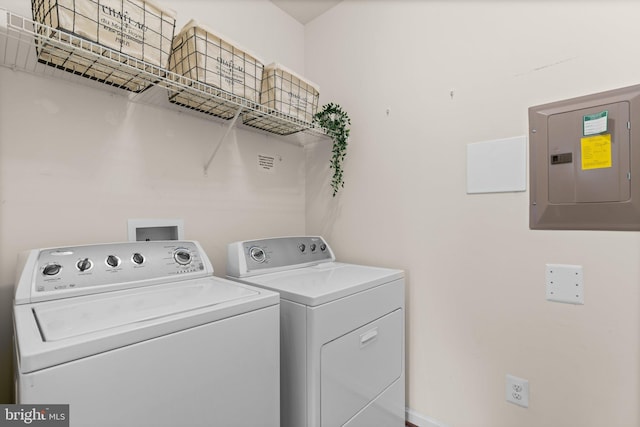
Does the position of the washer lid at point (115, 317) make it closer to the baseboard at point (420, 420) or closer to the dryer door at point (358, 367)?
the dryer door at point (358, 367)

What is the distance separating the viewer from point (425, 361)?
1673mm

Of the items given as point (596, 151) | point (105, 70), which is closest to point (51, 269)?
point (105, 70)

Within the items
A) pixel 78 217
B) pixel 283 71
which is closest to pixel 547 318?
pixel 283 71

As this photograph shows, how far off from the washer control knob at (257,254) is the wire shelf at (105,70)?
0.67 meters

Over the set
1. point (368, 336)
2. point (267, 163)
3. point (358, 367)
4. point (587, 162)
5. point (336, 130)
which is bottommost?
point (358, 367)

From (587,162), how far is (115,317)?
67.2 inches

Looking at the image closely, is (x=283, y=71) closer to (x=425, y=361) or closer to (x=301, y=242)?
(x=301, y=242)

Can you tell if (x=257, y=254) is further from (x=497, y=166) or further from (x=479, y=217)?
(x=497, y=166)

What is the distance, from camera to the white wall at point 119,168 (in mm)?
1134

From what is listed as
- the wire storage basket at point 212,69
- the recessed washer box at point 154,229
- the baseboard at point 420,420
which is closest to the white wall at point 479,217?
the baseboard at point 420,420

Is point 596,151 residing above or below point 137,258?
above

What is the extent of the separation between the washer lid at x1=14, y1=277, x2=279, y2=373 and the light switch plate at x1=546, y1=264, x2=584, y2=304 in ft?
3.81

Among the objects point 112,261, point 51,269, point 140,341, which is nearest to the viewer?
point 140,341

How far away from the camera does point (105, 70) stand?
1.17m
